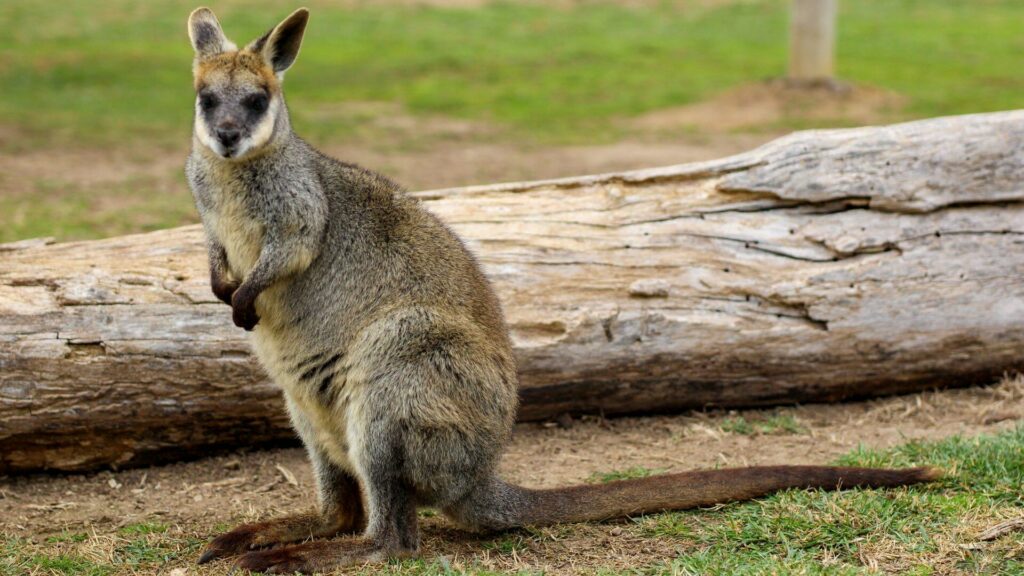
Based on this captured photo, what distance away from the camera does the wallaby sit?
4.38 m

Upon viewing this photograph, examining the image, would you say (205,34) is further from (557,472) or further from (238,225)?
(557,472)

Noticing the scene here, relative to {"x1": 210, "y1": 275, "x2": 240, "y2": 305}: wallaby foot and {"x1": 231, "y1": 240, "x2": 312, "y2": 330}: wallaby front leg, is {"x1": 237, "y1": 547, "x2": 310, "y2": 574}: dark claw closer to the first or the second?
{"x1": 231, "y1": 240, "x2": 312, "y2": 330}: wallaby front leg

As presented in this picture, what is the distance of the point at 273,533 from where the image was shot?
4730 millimetres

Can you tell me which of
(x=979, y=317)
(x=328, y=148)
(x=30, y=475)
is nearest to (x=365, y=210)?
(x=30, y=475)

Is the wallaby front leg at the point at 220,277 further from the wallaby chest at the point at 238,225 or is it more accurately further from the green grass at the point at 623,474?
the green grass at the point at 623,474

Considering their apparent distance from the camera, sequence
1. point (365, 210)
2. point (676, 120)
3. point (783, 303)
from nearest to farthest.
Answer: point (365, 210) → point (783, 303) → point (676, 120)

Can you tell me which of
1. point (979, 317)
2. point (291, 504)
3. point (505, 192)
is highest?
point (505, 192)

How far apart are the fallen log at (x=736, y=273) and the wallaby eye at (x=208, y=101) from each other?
122 cm

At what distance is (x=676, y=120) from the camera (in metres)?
14.8

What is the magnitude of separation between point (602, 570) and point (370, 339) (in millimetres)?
1239

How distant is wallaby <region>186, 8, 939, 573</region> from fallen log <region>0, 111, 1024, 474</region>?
0.85 meters

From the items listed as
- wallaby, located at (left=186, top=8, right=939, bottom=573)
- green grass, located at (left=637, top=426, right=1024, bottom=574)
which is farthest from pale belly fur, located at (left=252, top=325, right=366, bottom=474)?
green grass, located at (left=637, top=426, right=1024, bottom=574)

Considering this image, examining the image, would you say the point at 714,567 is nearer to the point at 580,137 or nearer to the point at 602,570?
the point at 602,570

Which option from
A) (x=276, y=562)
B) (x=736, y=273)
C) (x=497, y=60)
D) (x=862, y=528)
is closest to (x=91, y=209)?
(x=736, y=273)
